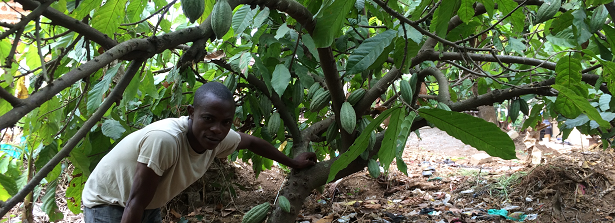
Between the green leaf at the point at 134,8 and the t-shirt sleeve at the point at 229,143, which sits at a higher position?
the green leaf at the point at 134,8

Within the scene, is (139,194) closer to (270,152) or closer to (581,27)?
(270,152)

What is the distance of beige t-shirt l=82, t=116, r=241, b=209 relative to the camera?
4.61 feet

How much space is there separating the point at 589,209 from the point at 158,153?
112 inches

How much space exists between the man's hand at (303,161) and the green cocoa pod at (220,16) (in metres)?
1.13

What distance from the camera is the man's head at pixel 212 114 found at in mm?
1380

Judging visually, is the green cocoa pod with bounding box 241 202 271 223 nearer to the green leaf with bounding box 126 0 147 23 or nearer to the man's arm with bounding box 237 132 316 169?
the man's arm with bounding box 237 132 316 169

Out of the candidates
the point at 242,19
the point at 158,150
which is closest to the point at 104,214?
the point at 158,150

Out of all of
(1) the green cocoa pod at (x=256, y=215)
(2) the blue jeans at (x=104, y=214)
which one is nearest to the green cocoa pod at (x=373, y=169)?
(1) the green cocoa pod at (x=256, y=215)

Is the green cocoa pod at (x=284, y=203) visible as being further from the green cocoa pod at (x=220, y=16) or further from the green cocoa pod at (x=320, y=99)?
the green cocoa pod at (x=220, y=16)

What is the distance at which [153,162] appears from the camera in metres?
1.36

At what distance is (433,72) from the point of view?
1838 mm

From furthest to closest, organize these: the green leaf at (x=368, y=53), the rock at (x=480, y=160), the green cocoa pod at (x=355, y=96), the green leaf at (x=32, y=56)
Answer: the rock at (x=480, y=160) → the green cocoa pod at (x=355, y=96) → the green leaf at (x=32, y=56) → the green leaf at (x=368, y=53)

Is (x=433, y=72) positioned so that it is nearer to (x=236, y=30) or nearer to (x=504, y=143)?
(x=236, y=30)

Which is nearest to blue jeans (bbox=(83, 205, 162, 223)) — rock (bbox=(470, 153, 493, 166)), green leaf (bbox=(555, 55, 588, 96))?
green leaf (bbox=(555, 55, 588, 96))
